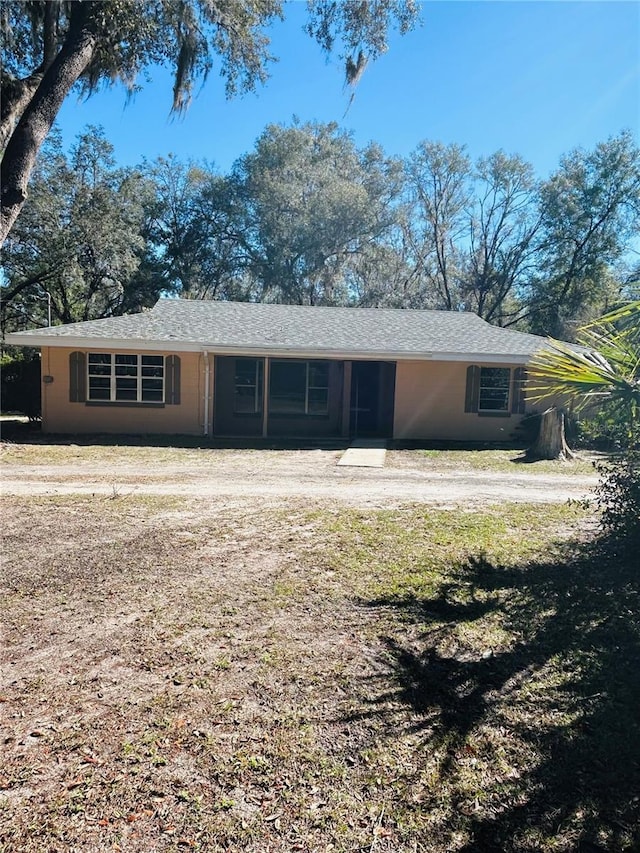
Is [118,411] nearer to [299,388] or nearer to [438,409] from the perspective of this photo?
[299,388]

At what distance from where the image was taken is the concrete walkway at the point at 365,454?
9.97 metres

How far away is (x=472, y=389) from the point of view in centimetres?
1373

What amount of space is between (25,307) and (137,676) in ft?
87.2

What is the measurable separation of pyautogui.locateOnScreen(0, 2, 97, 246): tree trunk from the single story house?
5.83m

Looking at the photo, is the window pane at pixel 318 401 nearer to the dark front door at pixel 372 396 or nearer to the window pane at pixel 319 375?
the window pane at pixel 319 375

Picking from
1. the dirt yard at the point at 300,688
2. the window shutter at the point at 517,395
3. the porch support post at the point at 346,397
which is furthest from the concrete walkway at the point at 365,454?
the dirt yard at the point at 300,688

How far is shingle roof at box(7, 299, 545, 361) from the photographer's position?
41.0ft

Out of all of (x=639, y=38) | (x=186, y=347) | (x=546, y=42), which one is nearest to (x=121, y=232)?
(x=186, y=347)

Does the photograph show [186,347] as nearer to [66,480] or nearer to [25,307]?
[66,480]

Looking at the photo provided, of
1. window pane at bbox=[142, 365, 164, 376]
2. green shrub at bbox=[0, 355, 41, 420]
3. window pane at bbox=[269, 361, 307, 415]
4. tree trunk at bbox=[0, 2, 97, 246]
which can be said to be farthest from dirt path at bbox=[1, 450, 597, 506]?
green shrub at bbox=[0, 355, 41, 420]

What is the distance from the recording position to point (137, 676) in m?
2.96

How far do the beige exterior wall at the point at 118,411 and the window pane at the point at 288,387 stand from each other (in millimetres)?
2182

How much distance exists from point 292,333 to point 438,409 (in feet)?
14.3

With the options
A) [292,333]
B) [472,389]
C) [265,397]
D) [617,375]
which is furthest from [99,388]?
[617,375]
